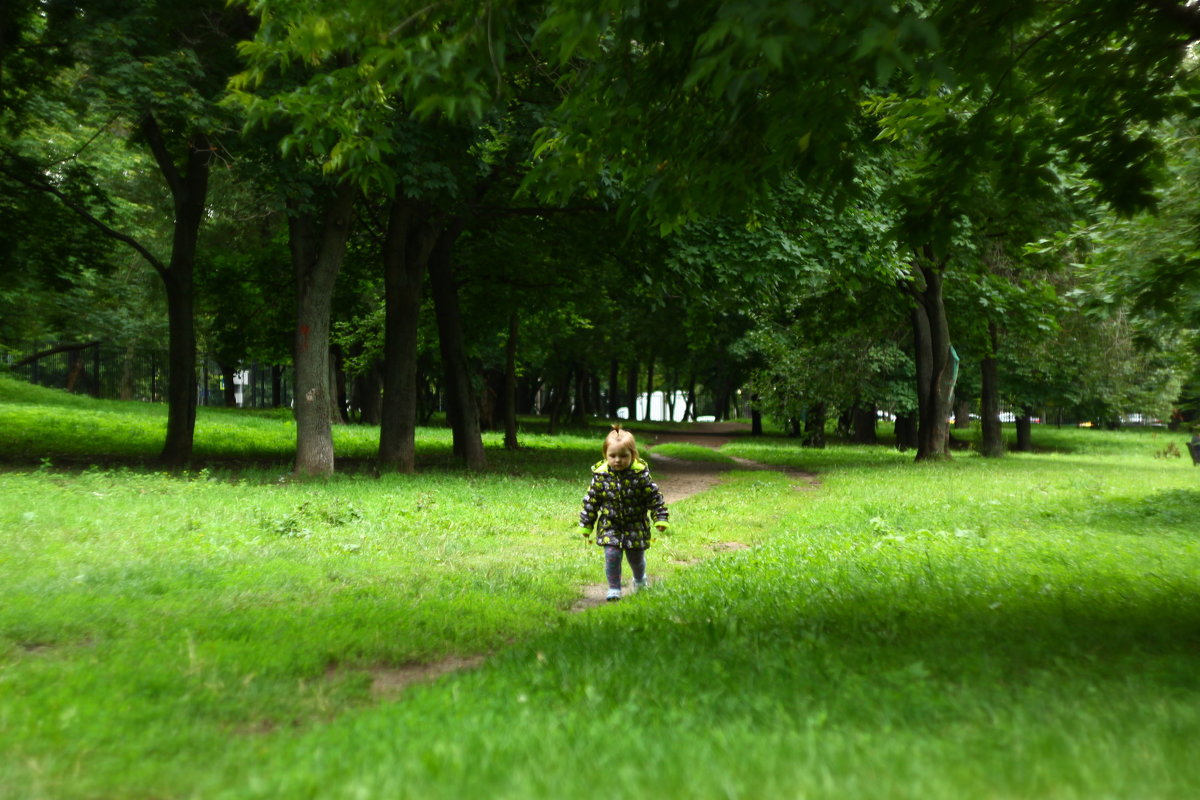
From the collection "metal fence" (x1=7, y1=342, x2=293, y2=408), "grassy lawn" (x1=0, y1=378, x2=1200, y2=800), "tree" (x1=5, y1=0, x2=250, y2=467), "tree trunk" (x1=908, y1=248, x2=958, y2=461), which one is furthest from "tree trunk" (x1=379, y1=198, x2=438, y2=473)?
"metal fence" (x1=7, y1=342, x2=293, y2=408)

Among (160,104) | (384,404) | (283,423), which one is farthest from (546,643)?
(283,423)

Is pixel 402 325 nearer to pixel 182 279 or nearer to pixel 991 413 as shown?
pixel 182 279

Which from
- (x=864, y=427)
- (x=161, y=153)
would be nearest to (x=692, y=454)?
(x=864, y=427)

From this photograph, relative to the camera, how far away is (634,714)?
4133 millimetres

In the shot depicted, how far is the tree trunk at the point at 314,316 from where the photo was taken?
16.1m

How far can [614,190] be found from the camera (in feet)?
51.2

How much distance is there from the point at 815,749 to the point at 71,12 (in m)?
16.3

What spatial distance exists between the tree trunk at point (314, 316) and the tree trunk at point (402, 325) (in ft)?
6.84

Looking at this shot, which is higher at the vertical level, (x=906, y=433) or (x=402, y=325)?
(x=402, y=325)

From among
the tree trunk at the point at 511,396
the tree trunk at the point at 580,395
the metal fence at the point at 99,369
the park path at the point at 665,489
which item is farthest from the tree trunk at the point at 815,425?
the metal fence at the point at 99,369

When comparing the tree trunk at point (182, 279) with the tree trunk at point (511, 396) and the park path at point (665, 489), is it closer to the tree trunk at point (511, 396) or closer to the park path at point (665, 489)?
the park path at point (665, 489)

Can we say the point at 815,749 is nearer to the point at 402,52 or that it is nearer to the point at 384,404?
the point at 402,52

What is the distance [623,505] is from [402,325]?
11790mm

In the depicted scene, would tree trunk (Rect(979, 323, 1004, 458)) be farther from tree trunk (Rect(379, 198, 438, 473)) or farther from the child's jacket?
the child's jacket
